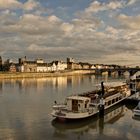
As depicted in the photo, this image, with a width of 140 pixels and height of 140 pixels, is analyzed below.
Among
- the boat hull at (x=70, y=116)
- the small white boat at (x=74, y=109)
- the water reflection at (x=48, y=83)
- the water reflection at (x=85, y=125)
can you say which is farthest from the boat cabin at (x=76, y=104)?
the water reflection at (x=48, y=83)

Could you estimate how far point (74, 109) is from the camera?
30094mm

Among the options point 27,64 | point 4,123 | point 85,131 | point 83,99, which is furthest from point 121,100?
point 27,64

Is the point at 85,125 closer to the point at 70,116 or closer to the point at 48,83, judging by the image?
the point at 70,116

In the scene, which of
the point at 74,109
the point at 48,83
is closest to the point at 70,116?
the point at 74,109

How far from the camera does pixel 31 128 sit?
86.4 ft

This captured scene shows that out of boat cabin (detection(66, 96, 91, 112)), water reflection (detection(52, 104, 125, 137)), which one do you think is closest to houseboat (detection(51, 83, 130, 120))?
boat cabin (detection(66, 96, 91, 112))

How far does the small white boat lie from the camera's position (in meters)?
29.0

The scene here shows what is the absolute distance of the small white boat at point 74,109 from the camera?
28984 millimetres

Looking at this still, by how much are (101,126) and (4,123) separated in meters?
8.91

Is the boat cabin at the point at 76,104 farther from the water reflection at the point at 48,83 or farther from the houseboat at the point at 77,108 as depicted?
the water reflection at the point at 48,83

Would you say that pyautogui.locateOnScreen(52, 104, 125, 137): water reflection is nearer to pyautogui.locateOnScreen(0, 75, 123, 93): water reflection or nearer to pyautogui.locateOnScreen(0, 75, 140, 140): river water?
pyautogui.locateOnScreen(0, 75, 140, 140): river water

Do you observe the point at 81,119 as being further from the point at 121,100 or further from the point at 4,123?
the point at 121,100

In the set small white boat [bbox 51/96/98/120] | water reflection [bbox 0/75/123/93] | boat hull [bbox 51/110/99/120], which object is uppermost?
small white boat [bbox 51/96/98/120]

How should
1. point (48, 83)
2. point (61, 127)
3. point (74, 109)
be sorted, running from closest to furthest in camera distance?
point (61, 127)
point (74, 109)
point (48, 83)
